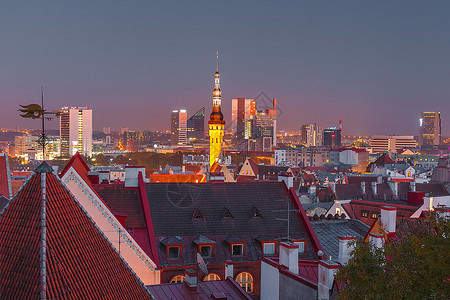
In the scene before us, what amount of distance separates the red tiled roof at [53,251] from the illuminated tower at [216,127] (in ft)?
528

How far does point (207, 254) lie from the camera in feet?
90.7

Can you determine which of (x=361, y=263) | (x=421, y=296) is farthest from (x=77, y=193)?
(x=421, y=296)

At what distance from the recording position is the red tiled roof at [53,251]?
11406mm

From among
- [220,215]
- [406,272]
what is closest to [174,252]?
[220,215]

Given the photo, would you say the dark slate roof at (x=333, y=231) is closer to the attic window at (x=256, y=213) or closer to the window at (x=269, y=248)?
the window at (x=269, y=248)

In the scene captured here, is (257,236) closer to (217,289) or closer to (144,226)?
(144,226)

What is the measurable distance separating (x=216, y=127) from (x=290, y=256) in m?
165

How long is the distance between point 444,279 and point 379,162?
13605cm

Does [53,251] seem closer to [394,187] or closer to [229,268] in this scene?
[229,268]

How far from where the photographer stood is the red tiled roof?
11406 mm

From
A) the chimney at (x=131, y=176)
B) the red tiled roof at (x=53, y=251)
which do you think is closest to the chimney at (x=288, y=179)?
the chimney at (x=131, y=176)

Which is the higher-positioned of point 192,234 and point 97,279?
point 97,279

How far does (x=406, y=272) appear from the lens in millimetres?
12406

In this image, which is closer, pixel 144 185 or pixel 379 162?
pixel 144 185
